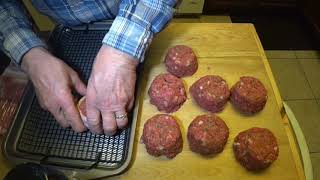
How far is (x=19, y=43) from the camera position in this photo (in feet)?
2.66

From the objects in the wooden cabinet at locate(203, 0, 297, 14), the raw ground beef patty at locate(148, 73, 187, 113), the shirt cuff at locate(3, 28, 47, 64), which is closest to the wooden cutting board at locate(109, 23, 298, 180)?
the raw ground beef patty at locate(148, 73, 187, 113)

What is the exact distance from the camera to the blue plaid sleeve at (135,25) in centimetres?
70

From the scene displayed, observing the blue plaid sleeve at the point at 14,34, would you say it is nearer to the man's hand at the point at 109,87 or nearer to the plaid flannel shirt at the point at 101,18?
the plaid flannel shirt at the point at 101,18

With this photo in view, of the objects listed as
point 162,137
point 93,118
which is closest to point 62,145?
point 93,118

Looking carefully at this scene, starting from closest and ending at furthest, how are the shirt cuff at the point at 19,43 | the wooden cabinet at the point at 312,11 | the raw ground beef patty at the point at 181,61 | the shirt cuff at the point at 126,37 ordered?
the shirt cuff at the point at 126,37, the shirt cuff at the point at 19,43, the raw ground beef patty at the point at 181,61, the wooden cabinet at the point at 312,11

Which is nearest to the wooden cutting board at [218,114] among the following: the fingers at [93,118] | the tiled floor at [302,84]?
the fingers at [93,118]

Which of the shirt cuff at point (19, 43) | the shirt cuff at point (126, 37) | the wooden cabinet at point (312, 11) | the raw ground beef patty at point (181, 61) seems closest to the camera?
the shirt cuff at point (126, 37)

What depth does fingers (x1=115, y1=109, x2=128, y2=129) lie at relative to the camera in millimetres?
741

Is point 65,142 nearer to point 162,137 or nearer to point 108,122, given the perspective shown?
point 108,122

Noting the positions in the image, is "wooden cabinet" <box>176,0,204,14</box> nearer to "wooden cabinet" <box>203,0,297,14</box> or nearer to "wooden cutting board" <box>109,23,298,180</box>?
"wooden cabinet" <box>203,0,297,14</box>

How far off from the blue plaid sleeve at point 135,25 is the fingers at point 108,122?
152 mm

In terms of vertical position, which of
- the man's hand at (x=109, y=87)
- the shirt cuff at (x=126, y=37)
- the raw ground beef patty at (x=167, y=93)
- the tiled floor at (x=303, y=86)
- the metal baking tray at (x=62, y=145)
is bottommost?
the tiled floor at (x=303, y=86)

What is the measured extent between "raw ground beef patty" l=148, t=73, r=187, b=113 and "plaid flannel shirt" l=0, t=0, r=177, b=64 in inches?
6.3

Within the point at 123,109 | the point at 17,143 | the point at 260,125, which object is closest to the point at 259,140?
the point at 260,125
